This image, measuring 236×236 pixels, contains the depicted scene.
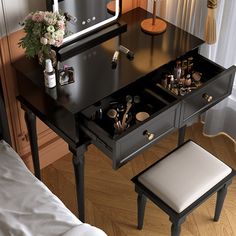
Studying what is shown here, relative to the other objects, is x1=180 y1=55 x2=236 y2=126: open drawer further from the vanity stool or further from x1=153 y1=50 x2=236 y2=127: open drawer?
the vanity stool

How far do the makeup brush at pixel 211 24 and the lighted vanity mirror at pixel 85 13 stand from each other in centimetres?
40

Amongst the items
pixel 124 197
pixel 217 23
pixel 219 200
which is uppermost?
pixel 217 23

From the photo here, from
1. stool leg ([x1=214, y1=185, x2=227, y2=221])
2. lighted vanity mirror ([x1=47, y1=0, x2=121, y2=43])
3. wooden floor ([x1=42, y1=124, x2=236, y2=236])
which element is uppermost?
lighted vanity mirror ([x1=47, y1=0, x2=121, y2=43])

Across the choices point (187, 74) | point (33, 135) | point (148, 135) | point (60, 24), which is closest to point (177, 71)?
point (187, 74)

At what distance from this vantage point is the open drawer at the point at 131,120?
194 centimetres

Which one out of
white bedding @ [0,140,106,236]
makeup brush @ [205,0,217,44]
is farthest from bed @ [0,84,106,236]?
makeup brush @ [205,0,217,44]

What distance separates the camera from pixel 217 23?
2514 millimetres

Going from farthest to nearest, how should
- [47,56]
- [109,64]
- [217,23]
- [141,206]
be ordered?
[217,23]
[141,206]
[109,64]
[47,56]

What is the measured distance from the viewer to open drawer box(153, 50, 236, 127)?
2127 millimetres

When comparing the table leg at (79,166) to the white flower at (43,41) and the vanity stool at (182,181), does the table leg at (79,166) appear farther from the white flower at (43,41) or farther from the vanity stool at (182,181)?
the white flower at (43,41)

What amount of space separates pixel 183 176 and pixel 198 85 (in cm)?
39

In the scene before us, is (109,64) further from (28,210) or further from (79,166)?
(28,210)

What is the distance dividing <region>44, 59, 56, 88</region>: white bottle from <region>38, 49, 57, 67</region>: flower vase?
0.07 meters

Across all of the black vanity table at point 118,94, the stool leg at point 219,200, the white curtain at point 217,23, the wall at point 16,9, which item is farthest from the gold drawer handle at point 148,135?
the white curtain at point 217,23
